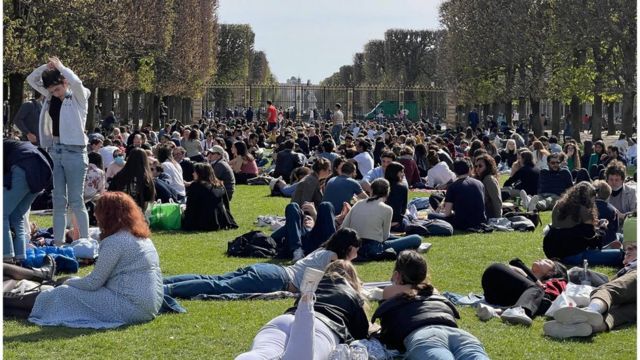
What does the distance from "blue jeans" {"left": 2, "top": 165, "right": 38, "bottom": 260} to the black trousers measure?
15.2 ft

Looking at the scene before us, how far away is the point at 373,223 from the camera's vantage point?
1266 cm

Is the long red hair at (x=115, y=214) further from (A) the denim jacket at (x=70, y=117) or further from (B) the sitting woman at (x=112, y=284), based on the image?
(A) the denim jacket at (x=70, y=117)

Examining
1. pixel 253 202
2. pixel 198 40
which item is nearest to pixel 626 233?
pixel 253 202

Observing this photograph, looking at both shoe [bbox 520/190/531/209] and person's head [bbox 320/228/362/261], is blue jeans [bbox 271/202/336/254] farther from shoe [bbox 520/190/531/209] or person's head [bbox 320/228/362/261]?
shoe [bbox 520/190/531/209]

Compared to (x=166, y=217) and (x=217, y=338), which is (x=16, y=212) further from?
(x=166, y=217)

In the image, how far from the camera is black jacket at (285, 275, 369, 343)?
7516 millimetres

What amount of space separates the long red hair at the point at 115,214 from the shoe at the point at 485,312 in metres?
2.88

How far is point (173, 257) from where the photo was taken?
42.4ft

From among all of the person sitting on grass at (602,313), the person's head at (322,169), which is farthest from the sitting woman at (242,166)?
the person sitting on grass at (602,313)

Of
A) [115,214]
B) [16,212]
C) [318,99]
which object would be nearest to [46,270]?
[16,212]

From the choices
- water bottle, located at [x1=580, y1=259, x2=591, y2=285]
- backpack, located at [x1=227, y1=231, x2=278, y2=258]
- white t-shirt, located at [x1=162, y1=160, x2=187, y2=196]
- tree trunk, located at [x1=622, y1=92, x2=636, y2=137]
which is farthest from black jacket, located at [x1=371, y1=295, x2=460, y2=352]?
tree trunk, located at [x1=622, y1=92, x2=636, y2=137]

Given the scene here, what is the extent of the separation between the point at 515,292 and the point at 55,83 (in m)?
5.38

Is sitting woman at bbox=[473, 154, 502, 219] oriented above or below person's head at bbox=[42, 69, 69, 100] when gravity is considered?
below

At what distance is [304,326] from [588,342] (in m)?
2.89
